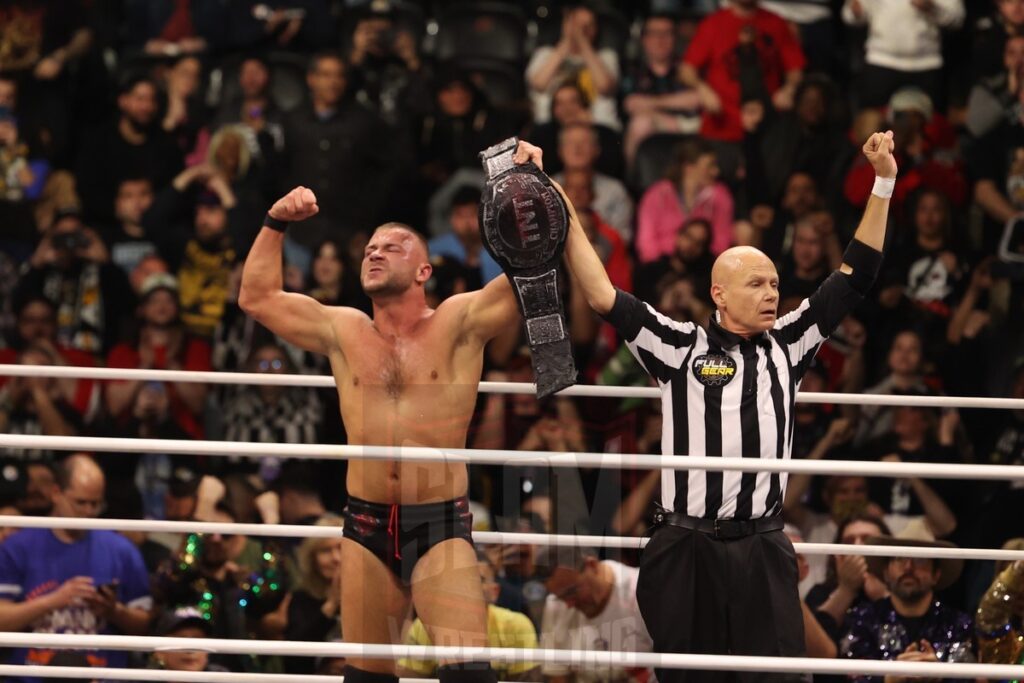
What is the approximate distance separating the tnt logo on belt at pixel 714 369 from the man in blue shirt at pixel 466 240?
249 centimetres

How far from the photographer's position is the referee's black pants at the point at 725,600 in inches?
129

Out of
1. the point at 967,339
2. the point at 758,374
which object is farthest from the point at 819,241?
the point at 758,374

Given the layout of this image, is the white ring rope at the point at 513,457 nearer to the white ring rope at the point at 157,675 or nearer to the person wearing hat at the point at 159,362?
the white ring rope at the point at 157,675

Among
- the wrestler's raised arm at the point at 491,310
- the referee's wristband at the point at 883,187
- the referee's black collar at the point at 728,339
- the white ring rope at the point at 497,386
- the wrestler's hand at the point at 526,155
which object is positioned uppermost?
the wrestler's hand at the point at 526,155

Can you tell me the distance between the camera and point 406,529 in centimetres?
339

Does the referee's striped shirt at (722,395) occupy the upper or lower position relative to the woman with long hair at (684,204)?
lower

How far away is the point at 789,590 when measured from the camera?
3.31 m

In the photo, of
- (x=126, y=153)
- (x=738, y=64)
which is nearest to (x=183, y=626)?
(x=126, y=153)

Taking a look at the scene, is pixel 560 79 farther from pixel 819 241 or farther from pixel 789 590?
pixel 789 590

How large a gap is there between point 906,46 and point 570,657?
4136mm

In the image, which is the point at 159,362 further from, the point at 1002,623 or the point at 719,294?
the point at 1002,623

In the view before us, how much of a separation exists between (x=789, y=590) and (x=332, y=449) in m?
1.08

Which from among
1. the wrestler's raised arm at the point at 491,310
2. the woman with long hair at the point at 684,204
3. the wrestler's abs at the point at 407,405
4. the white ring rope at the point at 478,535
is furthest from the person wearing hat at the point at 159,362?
the wrestler's raised arm at the point at 491,310

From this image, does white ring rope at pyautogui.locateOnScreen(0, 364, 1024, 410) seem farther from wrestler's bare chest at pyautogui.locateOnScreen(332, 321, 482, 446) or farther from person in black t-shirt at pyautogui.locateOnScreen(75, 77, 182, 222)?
person in black t-shirt at pyautogui.locateOnScreen(75, 77, 182, 222)
